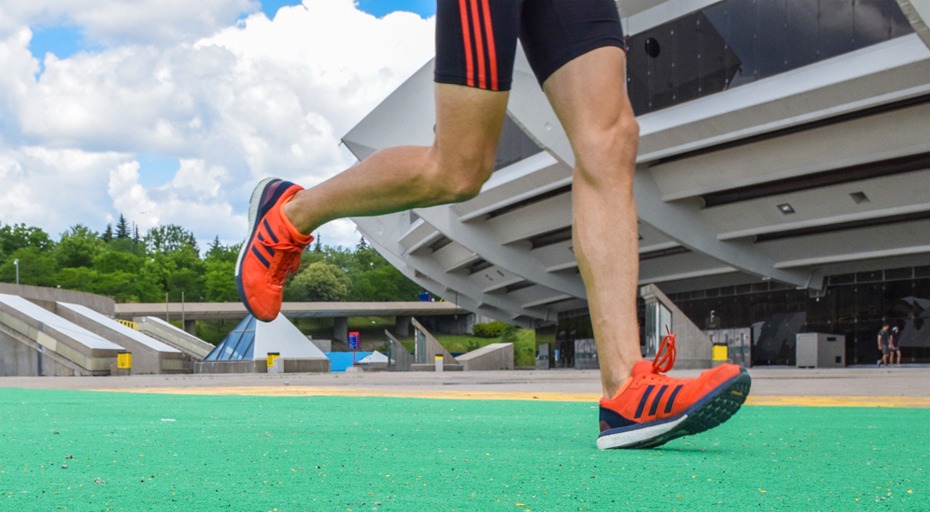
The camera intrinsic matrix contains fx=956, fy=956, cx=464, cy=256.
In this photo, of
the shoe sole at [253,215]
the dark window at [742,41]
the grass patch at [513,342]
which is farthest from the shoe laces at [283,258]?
the grass patch at [513,342]

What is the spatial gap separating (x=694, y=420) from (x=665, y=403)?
0.10 meters

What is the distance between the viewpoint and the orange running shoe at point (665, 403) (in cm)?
259

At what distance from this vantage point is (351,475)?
2119 mm

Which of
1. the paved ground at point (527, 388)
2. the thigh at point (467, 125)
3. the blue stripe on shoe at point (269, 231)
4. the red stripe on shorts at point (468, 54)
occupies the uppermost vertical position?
the red stripe on shorts at point (468, 54)

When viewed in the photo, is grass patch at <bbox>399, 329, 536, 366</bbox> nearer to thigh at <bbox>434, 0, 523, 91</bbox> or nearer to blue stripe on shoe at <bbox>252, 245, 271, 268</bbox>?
blue stripe on shoe at <bbox>252, 245, 271, 268</bbox>

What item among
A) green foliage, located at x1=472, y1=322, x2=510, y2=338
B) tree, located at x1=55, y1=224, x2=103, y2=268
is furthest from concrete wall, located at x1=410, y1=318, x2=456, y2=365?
tree, located at x1=55, y1=224, x2=103, y2=268

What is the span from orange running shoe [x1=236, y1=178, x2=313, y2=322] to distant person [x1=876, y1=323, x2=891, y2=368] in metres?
31.1

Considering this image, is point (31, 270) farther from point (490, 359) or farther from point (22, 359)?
point (490, 359)

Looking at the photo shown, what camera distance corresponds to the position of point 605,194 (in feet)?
10.1

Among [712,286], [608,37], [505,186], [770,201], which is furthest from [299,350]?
[608,37]

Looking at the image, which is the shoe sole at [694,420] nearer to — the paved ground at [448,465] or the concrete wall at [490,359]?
the paved ground at [448,465]

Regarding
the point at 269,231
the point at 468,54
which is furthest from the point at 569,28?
the point at 269,231

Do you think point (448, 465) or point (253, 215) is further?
point (253, 215)

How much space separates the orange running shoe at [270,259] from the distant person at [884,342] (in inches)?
1223
